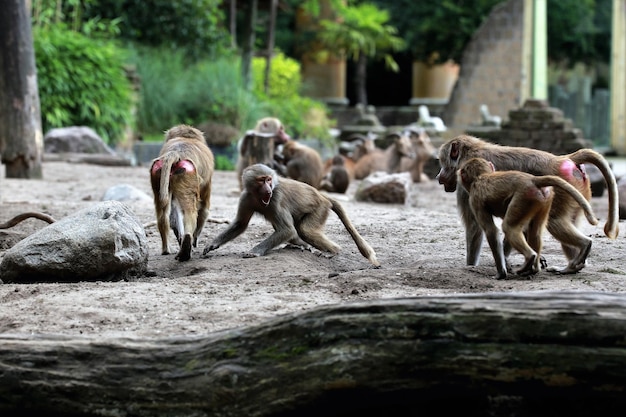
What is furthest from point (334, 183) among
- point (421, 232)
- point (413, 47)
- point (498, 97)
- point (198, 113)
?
point (413, 47)

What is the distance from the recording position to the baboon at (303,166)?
11.3 m

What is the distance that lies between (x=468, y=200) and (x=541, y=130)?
12.2m

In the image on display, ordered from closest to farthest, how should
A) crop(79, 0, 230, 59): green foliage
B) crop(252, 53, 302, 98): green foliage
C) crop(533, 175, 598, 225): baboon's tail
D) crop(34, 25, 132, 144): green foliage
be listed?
crop(533, 175, 598, 225): baboon's tail → crop(34, 25, 132, 144): green foliage → crop(79, 0, 230, 59): green foliage → crop(252, 53, 302, 98): green foliage

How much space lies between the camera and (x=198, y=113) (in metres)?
19.3

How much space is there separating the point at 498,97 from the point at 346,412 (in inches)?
874

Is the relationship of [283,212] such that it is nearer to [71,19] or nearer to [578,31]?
[71,19]

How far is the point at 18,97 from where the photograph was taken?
11.8 meters

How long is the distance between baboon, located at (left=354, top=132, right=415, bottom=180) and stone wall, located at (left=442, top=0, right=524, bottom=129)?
9.49 m

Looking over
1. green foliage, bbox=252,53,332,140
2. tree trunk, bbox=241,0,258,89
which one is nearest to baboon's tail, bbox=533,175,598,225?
green foliage, bbox=252,53,332,140

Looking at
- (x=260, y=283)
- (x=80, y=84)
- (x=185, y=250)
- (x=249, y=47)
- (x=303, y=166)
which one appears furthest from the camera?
(x=249, y=47)

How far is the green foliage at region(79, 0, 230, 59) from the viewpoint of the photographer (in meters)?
21.6

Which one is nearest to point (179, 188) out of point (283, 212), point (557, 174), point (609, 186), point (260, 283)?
point (283, 212)

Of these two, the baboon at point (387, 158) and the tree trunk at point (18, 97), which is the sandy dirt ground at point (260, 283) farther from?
the baboon at point (387, 158)

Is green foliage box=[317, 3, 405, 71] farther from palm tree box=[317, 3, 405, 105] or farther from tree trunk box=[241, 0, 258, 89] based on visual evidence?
tree trunk box=[241, 0, 258, 89]
